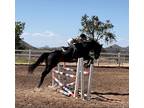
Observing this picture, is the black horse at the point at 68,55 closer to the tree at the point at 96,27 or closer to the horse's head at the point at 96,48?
the horse's head at the point at 96,48

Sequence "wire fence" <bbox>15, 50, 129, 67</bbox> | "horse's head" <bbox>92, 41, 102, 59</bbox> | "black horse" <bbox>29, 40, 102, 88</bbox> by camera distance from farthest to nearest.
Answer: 1. "wire fence" <bbox>15, 50, 129, 67</bbox>
2. "horse's head" <bbox>92, 41, 102, 59</bbox>
3. "black horse" <bbox>29, 40, 102, 88</bbox>

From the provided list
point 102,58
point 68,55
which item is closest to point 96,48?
point 68,55

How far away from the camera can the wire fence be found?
1321cm

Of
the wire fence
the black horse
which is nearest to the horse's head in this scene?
the black horse

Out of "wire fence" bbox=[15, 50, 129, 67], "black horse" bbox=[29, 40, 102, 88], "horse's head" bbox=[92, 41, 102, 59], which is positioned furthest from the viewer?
"wire fence" bbox=[15, 50, 129, 67]

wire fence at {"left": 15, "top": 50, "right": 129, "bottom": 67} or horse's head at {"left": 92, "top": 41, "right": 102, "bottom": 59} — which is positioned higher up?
horse's head at {"left": 92, "top": 41, "right": 102, "bottom": 59}

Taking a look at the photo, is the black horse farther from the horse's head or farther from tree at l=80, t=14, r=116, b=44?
tree at l=80, t=14, r=116, b=44

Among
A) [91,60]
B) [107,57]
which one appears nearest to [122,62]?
[107,57]

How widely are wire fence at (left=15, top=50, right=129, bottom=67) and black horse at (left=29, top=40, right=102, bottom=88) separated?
6452 mm

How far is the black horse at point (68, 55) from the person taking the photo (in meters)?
→ 5.82

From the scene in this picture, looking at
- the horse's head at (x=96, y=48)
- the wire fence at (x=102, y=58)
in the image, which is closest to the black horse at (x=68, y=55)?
the horse's head at (x=96, y=48)
